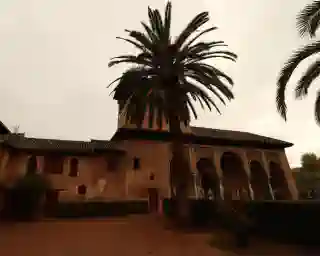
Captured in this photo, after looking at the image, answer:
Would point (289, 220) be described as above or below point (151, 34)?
below

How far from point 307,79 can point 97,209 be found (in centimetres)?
1884

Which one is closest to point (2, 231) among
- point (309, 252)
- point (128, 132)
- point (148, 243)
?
point (148, 243)

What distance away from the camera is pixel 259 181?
3209cm

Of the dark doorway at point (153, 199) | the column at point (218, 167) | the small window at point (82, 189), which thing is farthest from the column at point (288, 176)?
the small window at point (82, 189)

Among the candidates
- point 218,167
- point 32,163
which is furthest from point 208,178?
point 32,163

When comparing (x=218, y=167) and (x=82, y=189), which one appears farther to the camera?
(x=218, y=167)

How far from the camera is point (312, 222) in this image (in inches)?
433

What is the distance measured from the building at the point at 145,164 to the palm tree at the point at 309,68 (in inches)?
626

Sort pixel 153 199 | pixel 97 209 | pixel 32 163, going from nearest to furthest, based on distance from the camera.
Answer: pixel 97 209, pixel 32 163, pixel 153 199

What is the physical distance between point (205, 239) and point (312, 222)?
449 cm

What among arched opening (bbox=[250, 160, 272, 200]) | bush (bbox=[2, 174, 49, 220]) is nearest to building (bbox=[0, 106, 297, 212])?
arched opening (bbox=[250, 160, 272, 200])

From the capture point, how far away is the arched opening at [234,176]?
3033 centimetres

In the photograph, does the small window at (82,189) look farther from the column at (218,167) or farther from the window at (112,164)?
the column at (218,167)

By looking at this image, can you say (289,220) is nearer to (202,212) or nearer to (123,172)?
(202,212)
